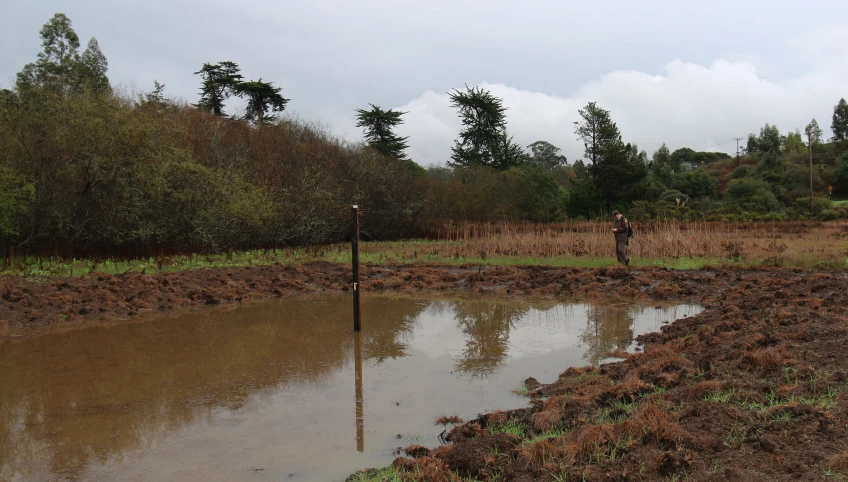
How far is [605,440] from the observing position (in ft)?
14.0

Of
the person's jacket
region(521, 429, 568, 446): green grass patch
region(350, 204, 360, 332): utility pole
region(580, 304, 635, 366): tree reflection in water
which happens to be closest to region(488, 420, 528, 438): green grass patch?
region(521, 429, 568, 446): green grass patch

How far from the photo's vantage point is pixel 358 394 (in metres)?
6.66

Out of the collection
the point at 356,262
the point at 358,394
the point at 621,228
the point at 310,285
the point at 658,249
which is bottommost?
the point at 358,394

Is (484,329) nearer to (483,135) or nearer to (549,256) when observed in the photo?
(549,256)

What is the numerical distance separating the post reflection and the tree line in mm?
11458

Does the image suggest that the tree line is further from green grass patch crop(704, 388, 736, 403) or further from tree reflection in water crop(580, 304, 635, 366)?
green grass patch crop(704, 388, 736, 403)

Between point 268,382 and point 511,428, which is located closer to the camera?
point 511,428

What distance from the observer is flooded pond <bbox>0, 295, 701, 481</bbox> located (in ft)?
16.3

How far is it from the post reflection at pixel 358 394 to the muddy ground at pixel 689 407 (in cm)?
64

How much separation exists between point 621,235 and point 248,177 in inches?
580

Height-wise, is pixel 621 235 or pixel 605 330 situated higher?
pixel 621 235

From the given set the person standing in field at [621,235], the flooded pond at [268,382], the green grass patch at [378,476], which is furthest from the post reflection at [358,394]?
the person standing in field at [621,235]

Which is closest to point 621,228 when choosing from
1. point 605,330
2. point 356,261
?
point 605,330

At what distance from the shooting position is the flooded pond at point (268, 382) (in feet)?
16.3
